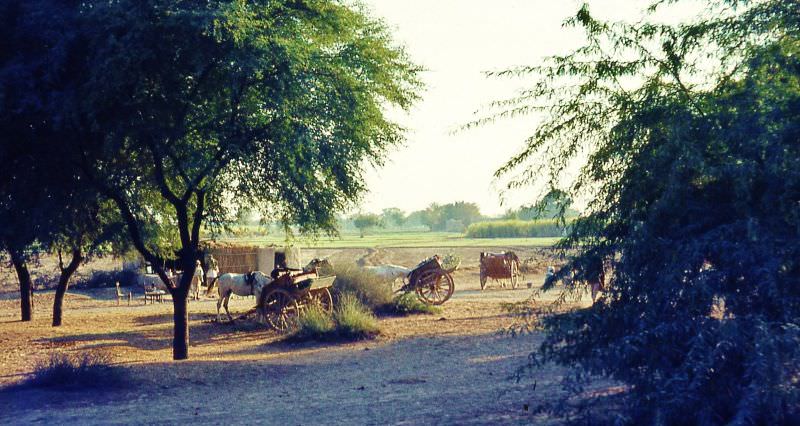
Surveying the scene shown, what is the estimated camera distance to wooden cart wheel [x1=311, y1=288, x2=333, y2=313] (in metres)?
19.0

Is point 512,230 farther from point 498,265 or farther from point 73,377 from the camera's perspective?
point 73,377

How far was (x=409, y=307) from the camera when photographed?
21969mm

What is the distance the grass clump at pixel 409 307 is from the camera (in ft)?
71.7

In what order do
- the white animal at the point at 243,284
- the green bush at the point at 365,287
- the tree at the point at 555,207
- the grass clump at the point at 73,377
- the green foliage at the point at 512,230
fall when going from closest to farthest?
the tree at the point at 555,207 < the grass clump at the point at 73,377 < the white animal at the point at 243,284 < the green bush at the point at 365,287 < the green foliage at the point at 512,230

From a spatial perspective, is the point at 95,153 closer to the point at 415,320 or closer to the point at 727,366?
the point at 415,320

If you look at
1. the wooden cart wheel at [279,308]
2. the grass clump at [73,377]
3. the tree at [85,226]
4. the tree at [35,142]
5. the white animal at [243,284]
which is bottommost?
the grass clump at [73,377]

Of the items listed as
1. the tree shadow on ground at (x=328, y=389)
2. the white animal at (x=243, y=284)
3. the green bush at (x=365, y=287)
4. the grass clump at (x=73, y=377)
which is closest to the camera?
the tree shadow on ground at (x=328, y=389)

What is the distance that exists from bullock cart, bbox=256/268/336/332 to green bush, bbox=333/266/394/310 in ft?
8.29

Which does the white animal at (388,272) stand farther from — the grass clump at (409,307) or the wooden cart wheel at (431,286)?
the grass clump at (409,307)

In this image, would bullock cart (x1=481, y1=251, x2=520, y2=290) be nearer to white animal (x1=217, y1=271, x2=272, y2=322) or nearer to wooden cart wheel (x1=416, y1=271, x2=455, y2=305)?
wooden cart wheel (x1=416, y1=271, x2=455, y2=305)

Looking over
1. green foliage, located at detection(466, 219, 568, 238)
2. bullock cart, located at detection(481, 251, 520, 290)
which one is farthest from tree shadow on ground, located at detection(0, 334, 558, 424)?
green foliage, located at detection(466, 219, 568, 238)

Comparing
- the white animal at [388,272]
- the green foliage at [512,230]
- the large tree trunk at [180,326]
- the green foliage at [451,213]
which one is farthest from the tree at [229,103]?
the green foliage at [451,213]

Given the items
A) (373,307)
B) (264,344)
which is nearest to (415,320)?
(373,307)

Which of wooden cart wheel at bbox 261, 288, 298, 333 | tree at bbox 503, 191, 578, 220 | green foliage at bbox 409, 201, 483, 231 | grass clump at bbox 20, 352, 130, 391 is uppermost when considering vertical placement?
green foliage at bbox 409, 201, 483, 231
